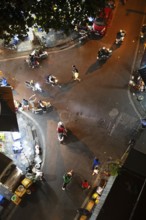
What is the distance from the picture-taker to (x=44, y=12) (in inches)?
929

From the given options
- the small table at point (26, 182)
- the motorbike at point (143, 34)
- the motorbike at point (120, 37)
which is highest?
the motorbike at point (143, 34)

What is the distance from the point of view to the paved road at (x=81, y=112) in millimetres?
30250

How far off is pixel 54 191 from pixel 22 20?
15.0 meters

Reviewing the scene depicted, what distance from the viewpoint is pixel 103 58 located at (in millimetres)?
38594

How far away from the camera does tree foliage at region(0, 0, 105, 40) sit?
22.7 meters

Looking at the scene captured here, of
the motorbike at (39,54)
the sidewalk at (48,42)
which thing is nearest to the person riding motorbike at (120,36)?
the sidewalk at (48,42)

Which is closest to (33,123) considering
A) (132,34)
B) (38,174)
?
(38,174)

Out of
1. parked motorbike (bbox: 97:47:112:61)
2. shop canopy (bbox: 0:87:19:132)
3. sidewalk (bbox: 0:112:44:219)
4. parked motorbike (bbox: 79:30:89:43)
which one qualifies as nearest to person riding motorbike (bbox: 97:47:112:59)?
parked motorbike (bbox: 97:47:112:61)

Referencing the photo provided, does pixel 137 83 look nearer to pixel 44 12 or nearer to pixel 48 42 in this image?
pixel 48 42

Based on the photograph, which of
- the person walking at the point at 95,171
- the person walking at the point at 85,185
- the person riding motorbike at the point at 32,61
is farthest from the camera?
the person riding motorbike at the point at 32,61

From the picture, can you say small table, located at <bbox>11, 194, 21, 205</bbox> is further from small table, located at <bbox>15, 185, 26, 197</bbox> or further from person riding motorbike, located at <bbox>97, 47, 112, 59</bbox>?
person riding motorbike, located at <bbox>97, 47, 112, 59</bbox>

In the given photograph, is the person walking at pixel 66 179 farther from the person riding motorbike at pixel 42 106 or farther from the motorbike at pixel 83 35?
the motorbike at pixel 83 35

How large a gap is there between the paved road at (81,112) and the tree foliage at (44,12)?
12.0 m

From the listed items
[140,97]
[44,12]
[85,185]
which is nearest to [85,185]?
[85,185]
